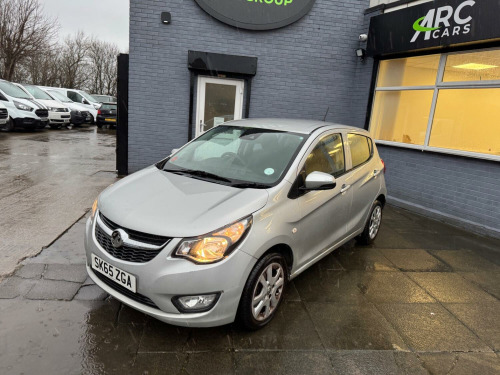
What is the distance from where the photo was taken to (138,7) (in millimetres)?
7105

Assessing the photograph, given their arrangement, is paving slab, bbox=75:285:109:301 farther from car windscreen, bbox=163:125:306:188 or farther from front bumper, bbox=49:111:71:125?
front bumper, bbox=49:111:71:125

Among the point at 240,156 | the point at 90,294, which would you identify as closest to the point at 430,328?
the point at 240,156

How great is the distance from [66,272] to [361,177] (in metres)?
3.34

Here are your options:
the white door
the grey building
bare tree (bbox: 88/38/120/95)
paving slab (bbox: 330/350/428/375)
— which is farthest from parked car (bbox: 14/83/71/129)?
bare tree (bbox: 88/38/120/95)

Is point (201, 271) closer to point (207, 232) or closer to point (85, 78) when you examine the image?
point (207, 232)

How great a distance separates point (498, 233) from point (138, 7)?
7.60 metres

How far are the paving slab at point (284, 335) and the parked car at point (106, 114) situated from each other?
1847cm

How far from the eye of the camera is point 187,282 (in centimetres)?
239

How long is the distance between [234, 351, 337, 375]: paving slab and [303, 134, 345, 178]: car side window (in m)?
1.48

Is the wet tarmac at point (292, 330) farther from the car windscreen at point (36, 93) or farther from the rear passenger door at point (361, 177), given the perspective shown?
the car windscreen at point (36, 93)

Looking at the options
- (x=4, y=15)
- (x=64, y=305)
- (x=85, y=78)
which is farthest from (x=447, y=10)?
(x=85, y=78)

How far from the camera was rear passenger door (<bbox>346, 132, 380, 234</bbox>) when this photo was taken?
159 inches

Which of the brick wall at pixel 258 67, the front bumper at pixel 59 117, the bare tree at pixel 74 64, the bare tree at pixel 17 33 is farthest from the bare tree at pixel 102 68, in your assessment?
the brick wall at pixel 258 67

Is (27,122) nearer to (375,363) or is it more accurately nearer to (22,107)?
(22,107)
